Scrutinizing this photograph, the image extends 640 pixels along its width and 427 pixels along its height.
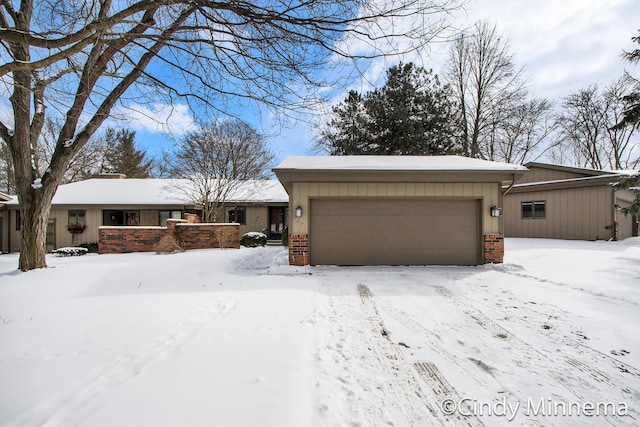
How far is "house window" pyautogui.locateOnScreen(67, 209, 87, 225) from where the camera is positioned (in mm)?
15625

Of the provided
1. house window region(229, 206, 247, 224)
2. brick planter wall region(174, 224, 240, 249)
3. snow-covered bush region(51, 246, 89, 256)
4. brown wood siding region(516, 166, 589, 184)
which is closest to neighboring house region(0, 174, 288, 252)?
house window region(229, 206, 247, 224)

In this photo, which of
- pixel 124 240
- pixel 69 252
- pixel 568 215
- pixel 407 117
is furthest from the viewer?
pixel 407 117

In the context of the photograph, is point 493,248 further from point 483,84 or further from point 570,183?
point 483,84

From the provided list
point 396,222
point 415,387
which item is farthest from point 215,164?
point 415,387

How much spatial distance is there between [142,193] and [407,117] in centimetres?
1583

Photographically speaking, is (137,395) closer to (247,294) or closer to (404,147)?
(247,294)

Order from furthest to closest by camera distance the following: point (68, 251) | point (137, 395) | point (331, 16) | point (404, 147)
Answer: point (404, 147)
point (68, 251)
point (331, 16)
point (137, 395)

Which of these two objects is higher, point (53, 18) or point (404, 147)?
point (404, 147)

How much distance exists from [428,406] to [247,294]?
11.7ft

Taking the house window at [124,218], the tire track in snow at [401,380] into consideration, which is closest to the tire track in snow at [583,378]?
the tire track in snow at [401,380]

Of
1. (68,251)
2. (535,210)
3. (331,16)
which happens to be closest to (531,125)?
(535,210)

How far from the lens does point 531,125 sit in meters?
20.1

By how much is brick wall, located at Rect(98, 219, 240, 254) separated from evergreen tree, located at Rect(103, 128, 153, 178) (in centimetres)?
1723

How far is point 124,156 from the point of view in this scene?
83.7 feet
